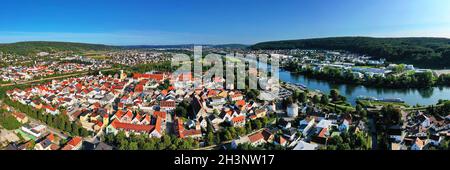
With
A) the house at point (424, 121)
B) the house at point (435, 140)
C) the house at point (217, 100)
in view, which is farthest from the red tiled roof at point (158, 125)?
the house at point (424, 121)

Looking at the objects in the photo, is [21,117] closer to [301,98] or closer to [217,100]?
[217,100]

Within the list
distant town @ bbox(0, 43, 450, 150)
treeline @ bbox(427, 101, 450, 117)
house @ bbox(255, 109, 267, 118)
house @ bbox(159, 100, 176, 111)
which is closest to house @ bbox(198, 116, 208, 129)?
distant town @ bbox(0, 43, 450, 150)

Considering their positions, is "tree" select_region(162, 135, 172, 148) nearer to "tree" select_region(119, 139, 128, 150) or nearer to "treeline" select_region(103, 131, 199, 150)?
"treeline" select_region(103, 131, 199, 150)

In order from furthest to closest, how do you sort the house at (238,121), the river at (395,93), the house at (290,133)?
the river at (395,93)
the house at (238,121)
the house at (290,133)

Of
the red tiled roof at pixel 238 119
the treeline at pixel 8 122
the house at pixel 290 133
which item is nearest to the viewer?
the house at pixel 290 133

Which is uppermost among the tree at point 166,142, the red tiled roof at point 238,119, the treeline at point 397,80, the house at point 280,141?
the treeline at point 397,80

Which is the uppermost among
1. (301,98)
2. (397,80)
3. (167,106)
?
(397,80)

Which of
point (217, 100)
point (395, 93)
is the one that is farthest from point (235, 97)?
point (395, 93)

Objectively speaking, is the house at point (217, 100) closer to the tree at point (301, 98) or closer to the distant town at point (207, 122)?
the distant town at point (207, 122)
